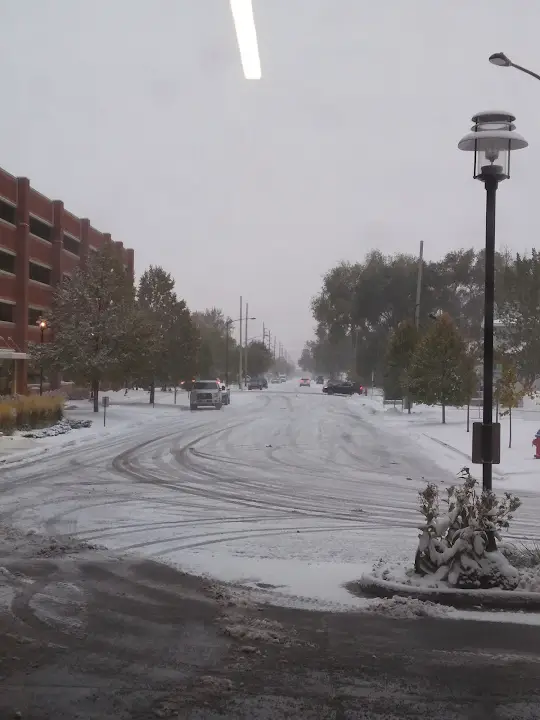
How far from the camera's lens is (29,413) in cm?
2688

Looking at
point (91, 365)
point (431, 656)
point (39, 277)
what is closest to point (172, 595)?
point (431, 656)

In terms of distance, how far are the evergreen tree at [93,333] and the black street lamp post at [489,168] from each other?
91.5 feet

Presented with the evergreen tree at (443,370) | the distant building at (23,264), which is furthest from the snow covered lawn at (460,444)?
the distant building at (23,264)

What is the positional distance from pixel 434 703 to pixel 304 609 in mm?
2186

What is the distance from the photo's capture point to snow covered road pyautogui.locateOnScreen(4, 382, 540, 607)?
28.7 ft

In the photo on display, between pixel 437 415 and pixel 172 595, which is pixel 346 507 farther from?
pixel 437 415

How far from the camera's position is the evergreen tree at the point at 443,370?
33.7 meters

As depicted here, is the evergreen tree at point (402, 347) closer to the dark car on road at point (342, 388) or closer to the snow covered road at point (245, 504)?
the snow covered road at point (245, 504)

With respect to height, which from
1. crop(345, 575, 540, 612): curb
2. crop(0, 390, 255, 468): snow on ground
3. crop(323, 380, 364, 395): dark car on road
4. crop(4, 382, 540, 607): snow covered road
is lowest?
crop(4, 382, 540, 607): snow covered road

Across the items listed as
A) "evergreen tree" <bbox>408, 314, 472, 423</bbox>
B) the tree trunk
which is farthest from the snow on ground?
"evergreen tree" <bbox>408, 314, 472, 423</bbox>

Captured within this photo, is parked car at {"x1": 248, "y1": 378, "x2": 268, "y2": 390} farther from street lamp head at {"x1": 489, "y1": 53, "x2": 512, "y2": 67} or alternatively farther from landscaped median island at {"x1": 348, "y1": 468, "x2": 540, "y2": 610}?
landscaped median island at {"x1": 348, "y1": 468, "x2": 540, "y2": 610}

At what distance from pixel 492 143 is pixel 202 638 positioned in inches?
232

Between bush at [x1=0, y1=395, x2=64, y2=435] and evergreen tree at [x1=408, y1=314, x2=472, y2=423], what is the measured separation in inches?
609

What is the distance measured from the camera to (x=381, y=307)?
245 ft
